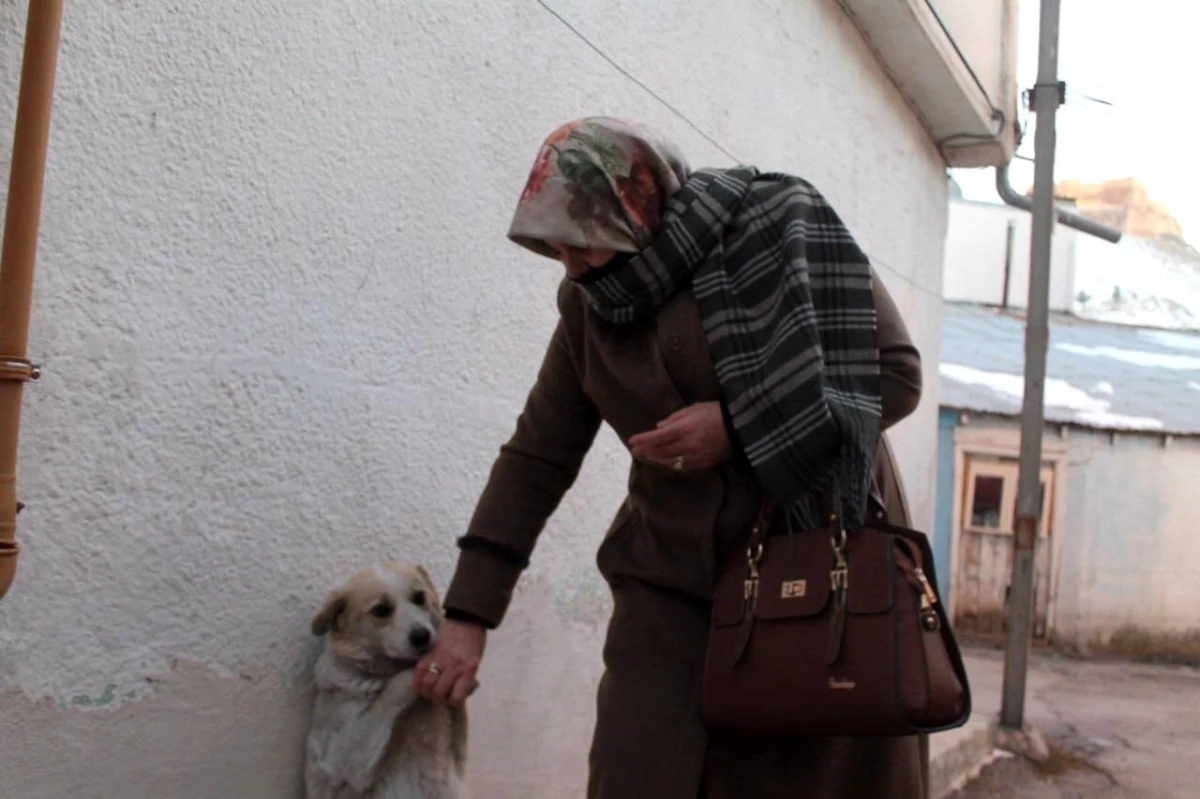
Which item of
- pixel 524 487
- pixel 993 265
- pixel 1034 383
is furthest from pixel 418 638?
pixel 993 265

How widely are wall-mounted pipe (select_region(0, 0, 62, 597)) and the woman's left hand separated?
0.93 metres

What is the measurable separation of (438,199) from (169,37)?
35.2 inches

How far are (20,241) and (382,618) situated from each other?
1027 mm

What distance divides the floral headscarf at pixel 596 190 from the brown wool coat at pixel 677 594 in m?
0.16

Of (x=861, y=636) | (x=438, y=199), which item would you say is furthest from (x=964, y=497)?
(x=861, y=636)

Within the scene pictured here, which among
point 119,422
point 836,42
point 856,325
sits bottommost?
point 119,422

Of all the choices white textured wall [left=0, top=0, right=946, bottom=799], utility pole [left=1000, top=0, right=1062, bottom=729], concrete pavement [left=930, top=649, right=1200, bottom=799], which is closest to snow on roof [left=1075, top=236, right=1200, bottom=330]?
concrete pavement [left=930, top=649, right=1200, bottom=799]

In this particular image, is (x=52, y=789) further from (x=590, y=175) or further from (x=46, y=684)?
(x=590, y=175)

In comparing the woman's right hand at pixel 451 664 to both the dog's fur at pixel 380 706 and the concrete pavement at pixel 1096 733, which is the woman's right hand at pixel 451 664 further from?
the concrete pavement at pixel 1096 733

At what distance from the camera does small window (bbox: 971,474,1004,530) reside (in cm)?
1297

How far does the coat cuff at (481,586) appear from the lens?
7.63ft

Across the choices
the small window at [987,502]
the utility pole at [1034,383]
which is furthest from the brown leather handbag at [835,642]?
the small window at [987,502]

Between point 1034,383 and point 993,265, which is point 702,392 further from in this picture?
point 993,265

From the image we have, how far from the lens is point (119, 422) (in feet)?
7.35
